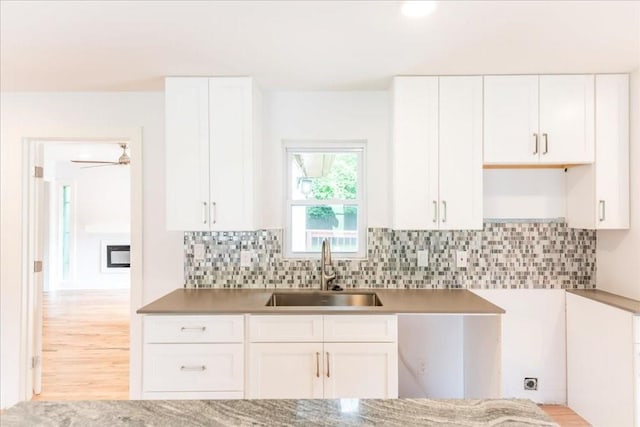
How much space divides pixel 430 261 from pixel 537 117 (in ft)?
3.87

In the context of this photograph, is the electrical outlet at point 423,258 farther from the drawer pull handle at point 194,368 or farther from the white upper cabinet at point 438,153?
the drawer pull handle at point 194,368

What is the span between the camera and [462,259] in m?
3.00

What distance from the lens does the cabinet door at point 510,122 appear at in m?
2.65

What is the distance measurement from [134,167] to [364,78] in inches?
69.6

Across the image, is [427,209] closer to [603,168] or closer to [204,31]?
[603,168]

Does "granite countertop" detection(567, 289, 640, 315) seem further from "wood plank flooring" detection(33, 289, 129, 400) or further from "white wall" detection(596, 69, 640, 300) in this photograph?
"wood plank flooring" detection(33, 289, 129, 400)

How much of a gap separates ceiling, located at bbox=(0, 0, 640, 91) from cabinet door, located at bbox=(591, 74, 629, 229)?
13cm

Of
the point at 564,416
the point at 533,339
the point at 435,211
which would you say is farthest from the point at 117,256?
the point at 564,416

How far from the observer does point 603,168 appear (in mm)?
2646

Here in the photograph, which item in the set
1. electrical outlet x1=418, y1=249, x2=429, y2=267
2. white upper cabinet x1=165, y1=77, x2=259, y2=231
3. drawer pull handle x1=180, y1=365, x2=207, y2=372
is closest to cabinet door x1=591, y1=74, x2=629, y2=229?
electrical outlet x1=418, y1=249, x2=429, y2=267

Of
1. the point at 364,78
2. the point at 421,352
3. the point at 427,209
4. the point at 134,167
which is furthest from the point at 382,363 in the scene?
the point at 134,167

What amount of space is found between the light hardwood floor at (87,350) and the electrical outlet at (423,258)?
1.27 metres

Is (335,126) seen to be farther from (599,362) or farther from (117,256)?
(117,256)

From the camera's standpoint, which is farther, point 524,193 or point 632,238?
point 524,193
